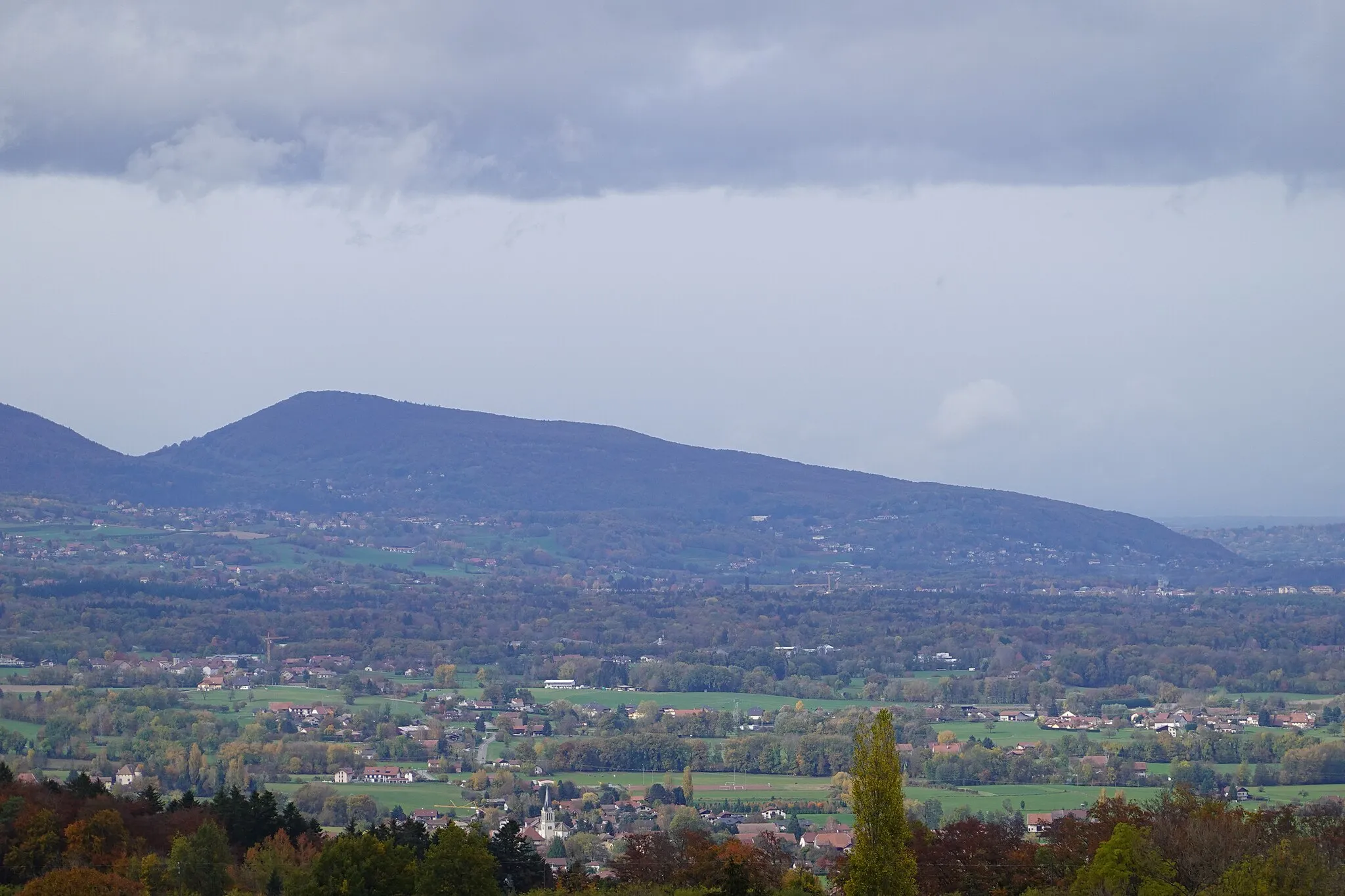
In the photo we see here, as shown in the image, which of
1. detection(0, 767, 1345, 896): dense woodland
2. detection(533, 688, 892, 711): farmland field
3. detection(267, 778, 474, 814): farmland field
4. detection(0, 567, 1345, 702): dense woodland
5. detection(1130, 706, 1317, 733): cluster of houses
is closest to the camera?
detection(0, 767, 1345, 896): dense woodland

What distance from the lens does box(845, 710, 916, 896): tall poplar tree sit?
2541 cm

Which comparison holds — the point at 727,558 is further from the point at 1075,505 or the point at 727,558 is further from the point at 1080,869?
the point at 1080,869

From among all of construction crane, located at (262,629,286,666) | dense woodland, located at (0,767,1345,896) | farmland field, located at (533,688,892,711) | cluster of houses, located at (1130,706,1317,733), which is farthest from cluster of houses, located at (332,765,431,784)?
construction crane, located at (262,629,286,666)

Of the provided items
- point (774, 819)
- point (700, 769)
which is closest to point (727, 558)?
point (700, 769)

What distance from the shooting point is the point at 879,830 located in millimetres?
25672

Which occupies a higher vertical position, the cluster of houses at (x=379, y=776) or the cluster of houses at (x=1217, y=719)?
the cluster of houses at (x=1217, y=719)

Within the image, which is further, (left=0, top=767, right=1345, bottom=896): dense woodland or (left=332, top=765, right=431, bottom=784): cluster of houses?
(left=332, top=765, right=431, bottom=784): cluster of houses

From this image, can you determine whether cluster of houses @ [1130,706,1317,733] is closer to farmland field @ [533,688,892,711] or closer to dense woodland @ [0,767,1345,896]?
farmland field @ [533,688,892,711]

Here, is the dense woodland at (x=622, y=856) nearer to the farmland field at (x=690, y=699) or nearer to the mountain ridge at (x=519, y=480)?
the farmland field at (x=690, y=699)

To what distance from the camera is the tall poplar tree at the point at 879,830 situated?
25406 millimetres

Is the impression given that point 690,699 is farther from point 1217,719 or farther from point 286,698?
point 1217,719

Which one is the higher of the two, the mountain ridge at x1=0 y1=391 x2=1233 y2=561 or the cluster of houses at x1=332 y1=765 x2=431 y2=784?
the mountain ridge at x1=0 y1=391 x2=1233 y2=561

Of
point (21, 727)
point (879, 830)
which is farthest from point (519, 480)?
point (879, 830)

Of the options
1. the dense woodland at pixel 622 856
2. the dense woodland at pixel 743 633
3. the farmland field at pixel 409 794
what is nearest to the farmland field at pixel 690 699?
the dense woodland at pixel 743 633
